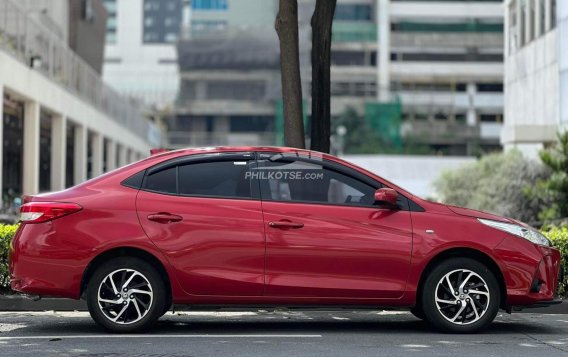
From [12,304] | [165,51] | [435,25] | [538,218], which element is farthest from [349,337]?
[165,51]

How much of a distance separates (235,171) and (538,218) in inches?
931

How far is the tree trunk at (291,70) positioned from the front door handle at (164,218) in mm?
5331

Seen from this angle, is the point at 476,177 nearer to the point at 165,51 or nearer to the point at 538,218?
the point at 538,218

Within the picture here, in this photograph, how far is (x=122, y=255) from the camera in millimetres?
9797

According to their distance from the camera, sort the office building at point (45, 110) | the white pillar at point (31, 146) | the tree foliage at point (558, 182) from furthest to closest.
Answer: the white pillar at point (31, 146) → the office building at point (45, 110) → the tree foliage at point (558, 182)

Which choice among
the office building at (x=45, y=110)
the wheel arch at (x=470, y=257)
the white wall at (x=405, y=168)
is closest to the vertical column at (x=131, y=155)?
the office building at (x=45, y=110)

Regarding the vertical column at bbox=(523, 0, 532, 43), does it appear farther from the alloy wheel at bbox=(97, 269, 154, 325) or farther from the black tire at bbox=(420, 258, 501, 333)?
the alloy wheel at bbox=(97, 269, 154, 325)

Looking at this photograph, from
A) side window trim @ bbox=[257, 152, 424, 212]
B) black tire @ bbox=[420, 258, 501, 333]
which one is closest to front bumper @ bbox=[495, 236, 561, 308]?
black tire @ bbox=[420, 258, 501, 333]

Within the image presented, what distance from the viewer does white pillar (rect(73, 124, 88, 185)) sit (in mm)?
44438

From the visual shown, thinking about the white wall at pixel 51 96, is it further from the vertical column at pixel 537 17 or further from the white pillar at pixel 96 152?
the vertical column at pixel 537 17

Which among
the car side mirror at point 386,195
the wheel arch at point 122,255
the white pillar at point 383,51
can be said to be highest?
the white pillar at point 383,51

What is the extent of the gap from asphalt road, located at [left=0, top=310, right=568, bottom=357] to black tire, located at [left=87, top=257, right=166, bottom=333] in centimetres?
13

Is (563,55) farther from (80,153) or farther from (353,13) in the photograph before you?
(353,13)

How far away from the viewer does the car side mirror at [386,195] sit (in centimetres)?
977
